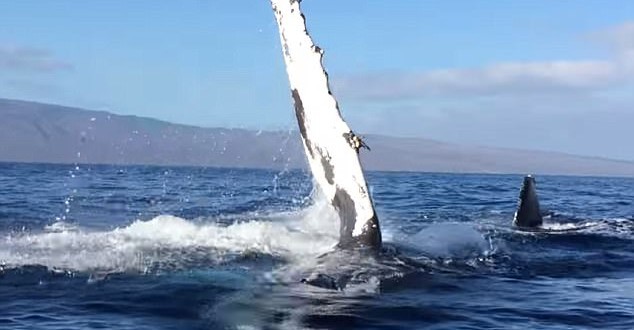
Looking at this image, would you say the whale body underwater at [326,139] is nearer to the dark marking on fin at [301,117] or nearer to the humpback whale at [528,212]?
the dark marking on fin at [301,117]

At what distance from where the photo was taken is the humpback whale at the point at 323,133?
11047mm

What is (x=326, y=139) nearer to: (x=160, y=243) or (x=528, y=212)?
(x=160, y=243)

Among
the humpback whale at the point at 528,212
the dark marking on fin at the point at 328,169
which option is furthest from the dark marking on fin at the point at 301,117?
the humpback whale at the point at 528,212

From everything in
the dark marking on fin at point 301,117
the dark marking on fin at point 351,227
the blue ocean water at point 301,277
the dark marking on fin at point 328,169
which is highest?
the dark marking on fin at point 301,117

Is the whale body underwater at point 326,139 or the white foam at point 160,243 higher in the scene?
the whale body underwater at point 326,139

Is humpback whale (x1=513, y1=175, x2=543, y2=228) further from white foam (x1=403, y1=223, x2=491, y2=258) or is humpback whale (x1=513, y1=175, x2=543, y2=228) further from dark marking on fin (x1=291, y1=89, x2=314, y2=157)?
dark marking on fin (x1=291, y1=89, x2=314, y2=157)

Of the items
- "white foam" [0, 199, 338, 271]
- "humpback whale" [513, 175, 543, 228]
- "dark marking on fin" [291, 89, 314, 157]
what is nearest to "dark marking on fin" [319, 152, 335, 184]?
"dark marking on fin" [291, 89, 314, 157]

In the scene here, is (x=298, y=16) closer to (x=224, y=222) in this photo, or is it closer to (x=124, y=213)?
(x=224, y=222)

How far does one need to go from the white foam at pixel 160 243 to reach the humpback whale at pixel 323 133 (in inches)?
27.3

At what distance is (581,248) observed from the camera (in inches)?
579

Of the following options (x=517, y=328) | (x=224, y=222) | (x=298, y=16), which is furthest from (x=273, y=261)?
(x=224, y=222)

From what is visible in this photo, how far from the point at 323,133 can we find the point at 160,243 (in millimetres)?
2894

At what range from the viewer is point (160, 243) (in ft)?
40.5

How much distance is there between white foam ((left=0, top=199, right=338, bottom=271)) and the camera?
36.1 feet
